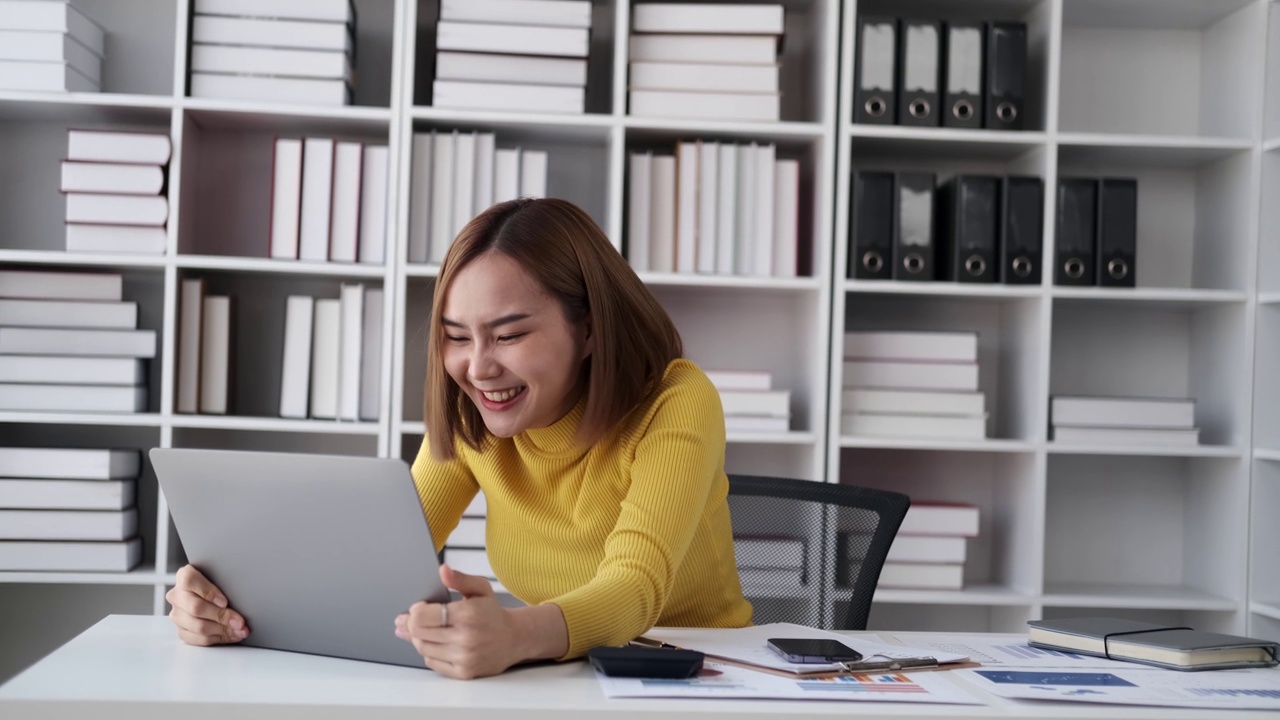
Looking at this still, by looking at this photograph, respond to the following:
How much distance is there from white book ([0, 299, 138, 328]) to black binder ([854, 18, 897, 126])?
169 centimetres

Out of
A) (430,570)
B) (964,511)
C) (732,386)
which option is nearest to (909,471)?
(964,511)

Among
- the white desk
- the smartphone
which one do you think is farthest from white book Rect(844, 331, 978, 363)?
the white desk

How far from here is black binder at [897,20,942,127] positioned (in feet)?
8.81

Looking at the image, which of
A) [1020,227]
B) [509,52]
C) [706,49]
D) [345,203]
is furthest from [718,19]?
[345,203]

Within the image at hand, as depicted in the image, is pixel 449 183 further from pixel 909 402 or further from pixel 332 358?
pixel 909 402

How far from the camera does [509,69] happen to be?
8.68 ft

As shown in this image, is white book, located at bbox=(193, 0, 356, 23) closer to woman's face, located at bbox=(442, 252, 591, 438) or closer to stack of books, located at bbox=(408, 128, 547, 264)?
stack of books, located at bbox=(408, 128, 547, 264)

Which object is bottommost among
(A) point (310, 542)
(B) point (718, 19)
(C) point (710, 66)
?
(A) point (310, 542)

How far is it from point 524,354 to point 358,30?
1798 millimetres

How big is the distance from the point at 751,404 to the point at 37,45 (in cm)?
175

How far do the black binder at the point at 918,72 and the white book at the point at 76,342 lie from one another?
1776 mm

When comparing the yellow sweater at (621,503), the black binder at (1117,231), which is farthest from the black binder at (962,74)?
the yellow sweater at (621,503)

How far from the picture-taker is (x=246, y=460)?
1097 millimetres

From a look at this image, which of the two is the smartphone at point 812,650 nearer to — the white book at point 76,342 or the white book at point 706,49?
the white book at point 706,49
